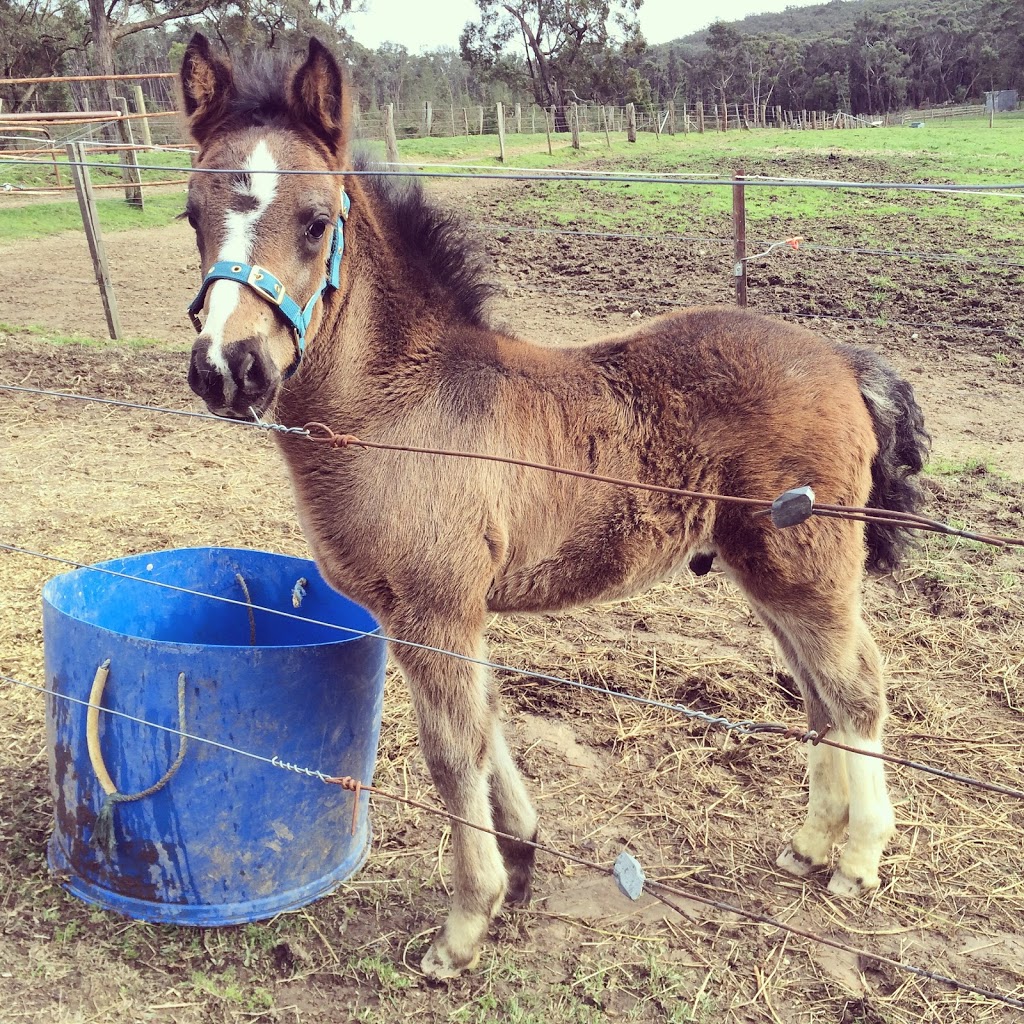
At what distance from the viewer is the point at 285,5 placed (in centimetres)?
2827

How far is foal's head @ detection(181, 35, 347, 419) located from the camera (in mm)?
2381

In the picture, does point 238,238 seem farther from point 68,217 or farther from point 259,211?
point 68,217

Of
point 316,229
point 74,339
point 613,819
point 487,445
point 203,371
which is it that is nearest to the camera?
point 203,371

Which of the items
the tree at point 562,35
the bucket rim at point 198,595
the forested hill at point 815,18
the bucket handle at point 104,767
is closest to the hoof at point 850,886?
the bucket rim at point 198,595

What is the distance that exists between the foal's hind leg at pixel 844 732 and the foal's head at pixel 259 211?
177 centimetres

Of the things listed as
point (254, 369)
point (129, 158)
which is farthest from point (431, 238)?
point (129, 158)

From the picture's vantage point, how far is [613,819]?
348 centimetres

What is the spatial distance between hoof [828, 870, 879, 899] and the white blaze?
251 centimetres

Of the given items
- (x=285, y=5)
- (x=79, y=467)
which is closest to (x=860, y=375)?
(x=79, y=467)

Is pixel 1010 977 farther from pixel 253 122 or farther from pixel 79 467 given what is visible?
pixel 79 467

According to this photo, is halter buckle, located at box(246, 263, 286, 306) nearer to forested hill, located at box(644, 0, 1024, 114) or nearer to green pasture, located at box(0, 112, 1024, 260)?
green pasture, located at box(0, 112, 1024, 260)

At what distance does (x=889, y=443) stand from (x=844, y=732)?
1000mm

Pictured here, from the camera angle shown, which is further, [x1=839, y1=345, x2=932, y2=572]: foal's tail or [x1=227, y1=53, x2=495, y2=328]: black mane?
[x1=839, y1=345, x2=932, y2=572]: foal's tail

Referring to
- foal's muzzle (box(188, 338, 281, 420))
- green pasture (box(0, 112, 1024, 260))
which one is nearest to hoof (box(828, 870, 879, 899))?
foal's muzzle (box(188, 338, 281, 420))
